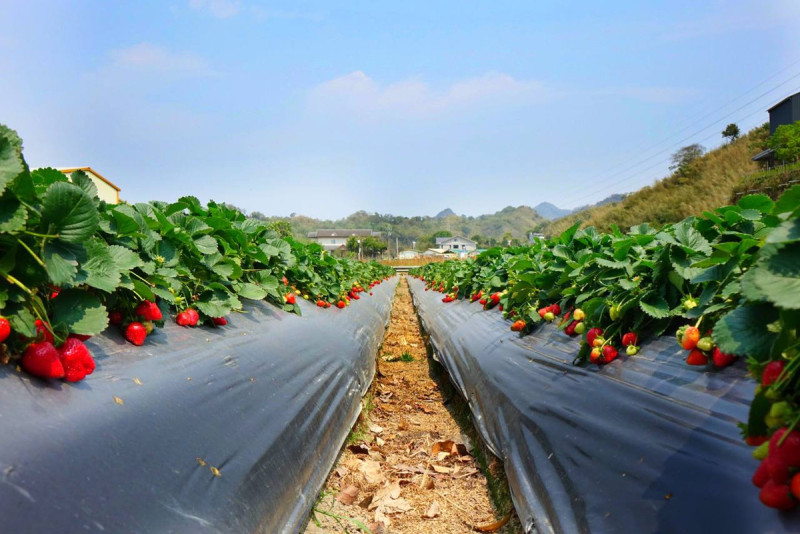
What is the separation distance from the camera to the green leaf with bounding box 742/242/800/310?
1139mm

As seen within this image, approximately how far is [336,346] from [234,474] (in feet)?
9.58

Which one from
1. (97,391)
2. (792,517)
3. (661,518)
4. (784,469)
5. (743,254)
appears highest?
(743,254)

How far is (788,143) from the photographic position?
26109 millimetres

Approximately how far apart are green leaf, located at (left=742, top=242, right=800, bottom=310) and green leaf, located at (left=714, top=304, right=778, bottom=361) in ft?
0.82

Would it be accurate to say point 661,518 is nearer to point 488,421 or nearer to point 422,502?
point 422,502

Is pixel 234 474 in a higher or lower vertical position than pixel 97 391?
lower

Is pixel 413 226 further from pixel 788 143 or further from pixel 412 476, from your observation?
pixel 412 476

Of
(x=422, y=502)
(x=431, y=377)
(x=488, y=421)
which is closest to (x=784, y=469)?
(x=422, y=502)

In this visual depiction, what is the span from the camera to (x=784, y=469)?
3.73 ft

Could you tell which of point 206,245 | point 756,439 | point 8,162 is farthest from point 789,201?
point 206,245

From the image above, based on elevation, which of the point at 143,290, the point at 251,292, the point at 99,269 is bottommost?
the point at 251,292

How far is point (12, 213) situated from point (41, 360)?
48 cm

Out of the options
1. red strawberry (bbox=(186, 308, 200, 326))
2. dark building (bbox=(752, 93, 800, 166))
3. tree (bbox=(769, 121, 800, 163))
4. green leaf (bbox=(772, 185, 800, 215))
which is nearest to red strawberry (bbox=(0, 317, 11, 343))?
red strawberry (bbox=(186, 308, 200, 326))

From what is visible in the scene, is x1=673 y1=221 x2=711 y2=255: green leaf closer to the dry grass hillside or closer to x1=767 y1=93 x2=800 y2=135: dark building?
the dry grass hillside
